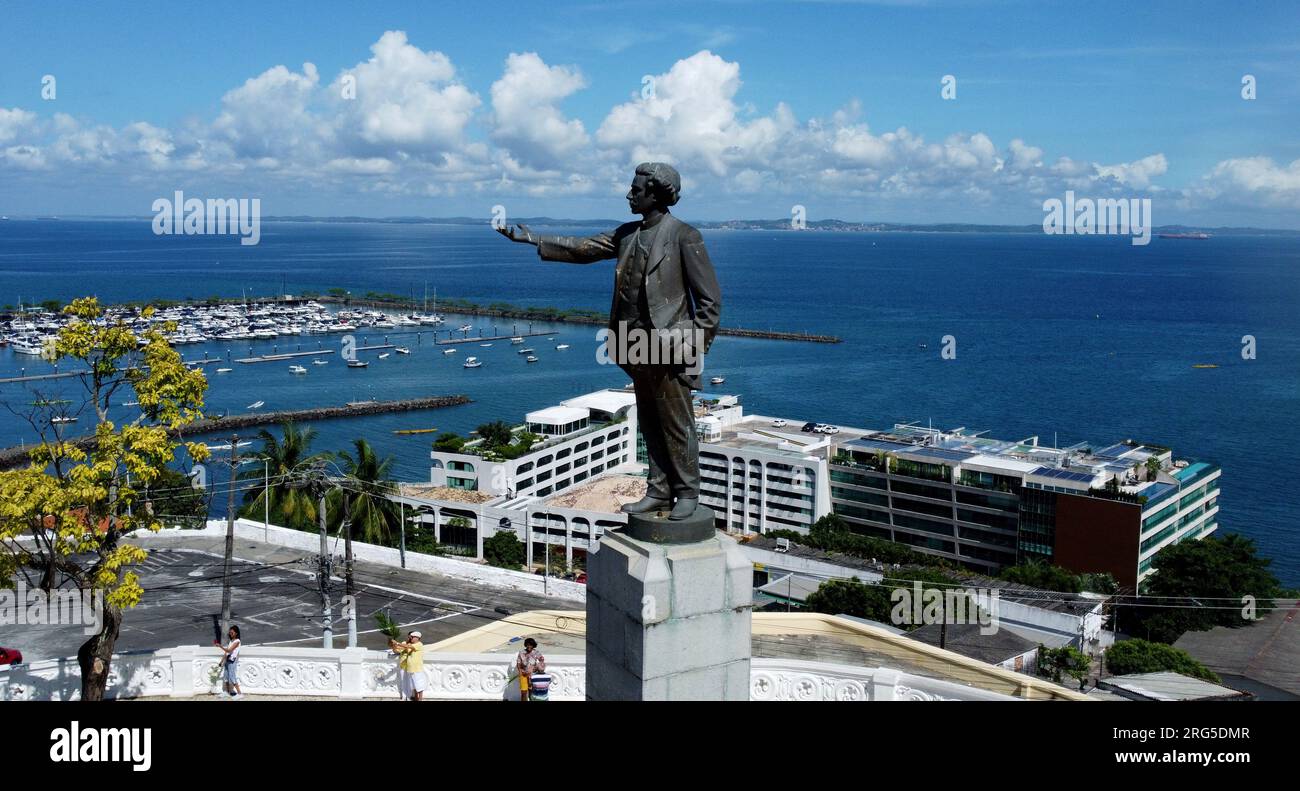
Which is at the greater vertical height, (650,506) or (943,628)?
(650,506)

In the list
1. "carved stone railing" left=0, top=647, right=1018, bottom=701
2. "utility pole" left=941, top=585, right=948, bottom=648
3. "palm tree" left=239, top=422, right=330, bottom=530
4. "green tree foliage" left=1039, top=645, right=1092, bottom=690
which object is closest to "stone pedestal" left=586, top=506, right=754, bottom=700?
"carved stone railing" left=0, top=647, right=1018, bottom=701

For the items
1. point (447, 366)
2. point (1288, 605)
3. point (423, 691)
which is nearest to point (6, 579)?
point (423, 691)

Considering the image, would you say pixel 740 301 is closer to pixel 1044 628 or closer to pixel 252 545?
pixel 1044 628

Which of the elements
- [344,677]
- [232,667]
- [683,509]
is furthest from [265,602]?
[683,509]

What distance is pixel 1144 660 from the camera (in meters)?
31.9

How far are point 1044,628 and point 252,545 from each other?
1251 inches

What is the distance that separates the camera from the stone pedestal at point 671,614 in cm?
814

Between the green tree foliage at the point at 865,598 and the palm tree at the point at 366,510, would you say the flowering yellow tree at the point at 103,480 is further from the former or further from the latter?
the green tree foliage at the point at 865,598

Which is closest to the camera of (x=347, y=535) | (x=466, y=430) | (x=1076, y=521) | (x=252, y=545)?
(x=347, y=535)

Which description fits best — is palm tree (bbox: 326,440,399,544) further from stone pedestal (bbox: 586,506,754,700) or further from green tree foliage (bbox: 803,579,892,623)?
stone pedestal (bbox: 586,506,754,700)

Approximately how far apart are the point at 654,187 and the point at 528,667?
521 centimetres

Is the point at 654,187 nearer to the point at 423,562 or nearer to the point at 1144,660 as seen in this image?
the point at 423,562

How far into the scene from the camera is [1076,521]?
5784 cm

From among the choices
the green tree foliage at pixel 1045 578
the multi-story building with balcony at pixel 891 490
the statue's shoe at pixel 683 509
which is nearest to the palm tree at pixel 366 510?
the multi-story building with balcony at pixel 891 490
